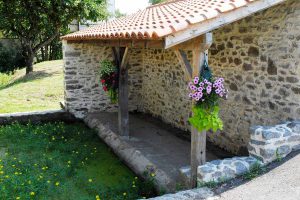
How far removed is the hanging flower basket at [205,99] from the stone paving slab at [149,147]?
1.12 meters

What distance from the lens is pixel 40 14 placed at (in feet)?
52.7

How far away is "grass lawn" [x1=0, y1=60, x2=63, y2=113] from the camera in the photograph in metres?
11.7

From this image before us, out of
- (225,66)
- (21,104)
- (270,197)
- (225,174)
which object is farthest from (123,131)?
(21,104)

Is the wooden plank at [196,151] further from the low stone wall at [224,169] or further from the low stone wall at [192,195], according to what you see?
the low stone wall at [192,195]

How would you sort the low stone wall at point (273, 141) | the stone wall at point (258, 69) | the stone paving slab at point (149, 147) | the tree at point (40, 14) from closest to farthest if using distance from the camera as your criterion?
1. the low stone wall at point (273, 141)
2. the stone wall at point (258, 69)
3. the stone paving slab at point (149, 147)
4. the tree at point (40, 14)

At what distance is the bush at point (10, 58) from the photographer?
68.3 ft

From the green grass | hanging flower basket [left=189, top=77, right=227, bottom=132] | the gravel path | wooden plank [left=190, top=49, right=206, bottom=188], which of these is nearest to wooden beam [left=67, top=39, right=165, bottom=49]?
hanging flower basket [left=189, top=77, right=227, bottom=132]

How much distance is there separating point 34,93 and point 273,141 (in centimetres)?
1040

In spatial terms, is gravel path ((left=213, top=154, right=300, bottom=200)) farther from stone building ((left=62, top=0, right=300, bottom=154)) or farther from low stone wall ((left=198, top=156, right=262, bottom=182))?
stone building ((left=62, top=0, right=300, bottom=154))

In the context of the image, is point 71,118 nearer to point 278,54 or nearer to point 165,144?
point 165,144

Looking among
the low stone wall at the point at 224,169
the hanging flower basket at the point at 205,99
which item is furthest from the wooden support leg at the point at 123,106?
the low stone wall at the point at 224,169

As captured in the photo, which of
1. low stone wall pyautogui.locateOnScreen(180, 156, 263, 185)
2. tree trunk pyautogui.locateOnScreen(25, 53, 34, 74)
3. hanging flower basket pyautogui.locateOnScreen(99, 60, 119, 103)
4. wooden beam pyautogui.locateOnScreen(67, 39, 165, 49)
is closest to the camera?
wooden beam pyautogui.locateOnScreen(67, 39, 165, 49)

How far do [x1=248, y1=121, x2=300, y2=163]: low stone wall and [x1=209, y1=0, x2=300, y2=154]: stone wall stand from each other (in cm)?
53

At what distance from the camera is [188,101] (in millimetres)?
7941
